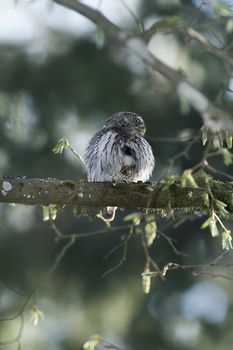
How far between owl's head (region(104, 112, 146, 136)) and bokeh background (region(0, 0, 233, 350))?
408cm

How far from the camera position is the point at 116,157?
8.48 m

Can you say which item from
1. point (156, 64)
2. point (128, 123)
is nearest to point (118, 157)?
point (128, 123)

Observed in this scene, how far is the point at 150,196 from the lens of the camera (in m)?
6.22

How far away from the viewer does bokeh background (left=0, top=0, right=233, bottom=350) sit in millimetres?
14039

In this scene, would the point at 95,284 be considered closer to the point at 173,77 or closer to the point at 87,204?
the point at 87,204

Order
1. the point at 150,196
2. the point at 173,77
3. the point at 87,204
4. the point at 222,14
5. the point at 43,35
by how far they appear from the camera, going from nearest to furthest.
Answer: the point at 173,77 → the point at 222,14 → the point at 150,196 → the point at 87,204 → the point at 43,35

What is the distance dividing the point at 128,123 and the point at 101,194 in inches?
107

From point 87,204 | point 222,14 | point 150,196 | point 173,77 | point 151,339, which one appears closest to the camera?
point 173,77

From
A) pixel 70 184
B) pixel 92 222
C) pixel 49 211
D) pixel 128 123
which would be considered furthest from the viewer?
pixel 92 222

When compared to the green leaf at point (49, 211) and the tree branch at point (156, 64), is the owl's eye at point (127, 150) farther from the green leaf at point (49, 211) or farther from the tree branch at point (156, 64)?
the tree branch at point (156, 64)

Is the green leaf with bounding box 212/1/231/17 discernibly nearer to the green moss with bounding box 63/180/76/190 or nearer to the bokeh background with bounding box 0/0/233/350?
the green moss with bounding box 63/180/76/190

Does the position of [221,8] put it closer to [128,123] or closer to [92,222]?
[128,123]

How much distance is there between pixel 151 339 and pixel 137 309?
20.4 inches

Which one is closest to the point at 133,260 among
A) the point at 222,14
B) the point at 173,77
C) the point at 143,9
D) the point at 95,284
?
the point at 95,284
